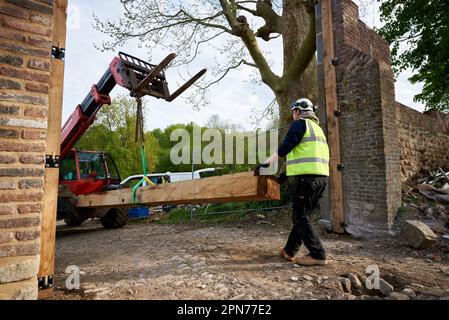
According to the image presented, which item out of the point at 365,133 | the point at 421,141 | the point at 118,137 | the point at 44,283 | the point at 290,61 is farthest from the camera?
the point at 118,137

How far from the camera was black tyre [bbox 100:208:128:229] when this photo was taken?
7434mm

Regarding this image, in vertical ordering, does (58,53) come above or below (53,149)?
above

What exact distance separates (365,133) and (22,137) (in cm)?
533

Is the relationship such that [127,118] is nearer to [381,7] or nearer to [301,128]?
[381,7]

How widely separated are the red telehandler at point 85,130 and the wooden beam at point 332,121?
304cm

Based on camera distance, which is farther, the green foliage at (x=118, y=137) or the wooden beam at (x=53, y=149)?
the green foliage at (x=118, y=137)

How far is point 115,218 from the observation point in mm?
7461

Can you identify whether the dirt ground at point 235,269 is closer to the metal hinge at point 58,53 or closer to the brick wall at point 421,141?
the metal hinge at point 58,53

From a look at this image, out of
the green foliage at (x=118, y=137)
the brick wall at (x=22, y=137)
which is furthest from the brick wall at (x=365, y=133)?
the green foliage at (x=118, y=137)

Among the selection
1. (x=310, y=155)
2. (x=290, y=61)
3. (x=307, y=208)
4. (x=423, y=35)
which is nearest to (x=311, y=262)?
(x=307, y=208)

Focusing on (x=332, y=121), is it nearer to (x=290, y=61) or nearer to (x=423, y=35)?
(x=290, y=61)

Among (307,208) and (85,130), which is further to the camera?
(85,130)

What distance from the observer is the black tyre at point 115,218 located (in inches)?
293
